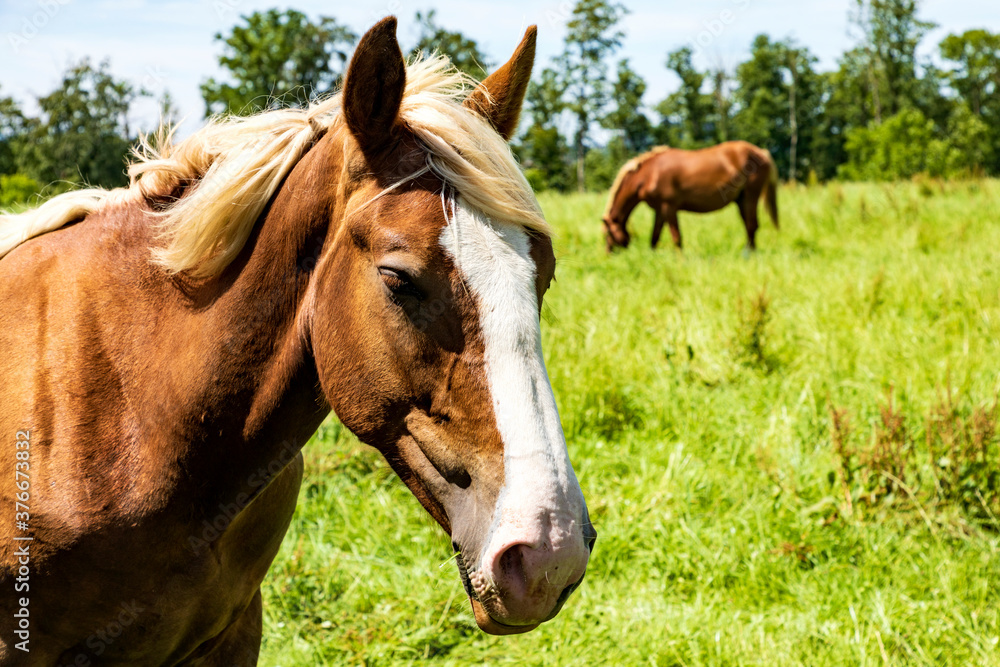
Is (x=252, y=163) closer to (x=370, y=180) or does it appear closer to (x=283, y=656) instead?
(x=370, y=180)

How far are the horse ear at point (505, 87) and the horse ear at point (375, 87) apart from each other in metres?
0.26

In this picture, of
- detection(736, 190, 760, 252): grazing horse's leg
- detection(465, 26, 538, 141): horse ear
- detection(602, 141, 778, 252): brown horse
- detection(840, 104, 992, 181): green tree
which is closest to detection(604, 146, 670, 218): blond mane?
detection(602, 141, 778, 252): brown horse

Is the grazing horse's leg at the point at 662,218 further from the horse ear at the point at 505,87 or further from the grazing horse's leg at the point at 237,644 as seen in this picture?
the grazing horse's leg at the point at 237,644

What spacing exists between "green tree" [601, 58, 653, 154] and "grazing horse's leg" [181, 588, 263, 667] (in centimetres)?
3045

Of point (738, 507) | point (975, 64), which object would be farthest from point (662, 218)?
point (975, 64)

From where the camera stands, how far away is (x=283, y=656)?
2756 mm

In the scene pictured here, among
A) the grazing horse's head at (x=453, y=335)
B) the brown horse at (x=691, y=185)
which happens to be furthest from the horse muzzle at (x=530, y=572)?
the brown horse at (x=691, y=185)

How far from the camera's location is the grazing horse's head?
1.14m

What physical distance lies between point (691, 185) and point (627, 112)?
2652 centimetres

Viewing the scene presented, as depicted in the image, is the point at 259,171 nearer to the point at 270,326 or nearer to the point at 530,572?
the point at 270,326

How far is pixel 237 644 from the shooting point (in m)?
1.90

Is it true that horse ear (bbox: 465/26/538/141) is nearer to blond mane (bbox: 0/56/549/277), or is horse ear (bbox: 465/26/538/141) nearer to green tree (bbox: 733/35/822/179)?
blond mane (bbox: 0/56/549/277)

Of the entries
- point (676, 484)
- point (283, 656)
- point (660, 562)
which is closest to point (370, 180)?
point (283, 656)

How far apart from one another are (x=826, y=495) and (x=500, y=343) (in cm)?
281
